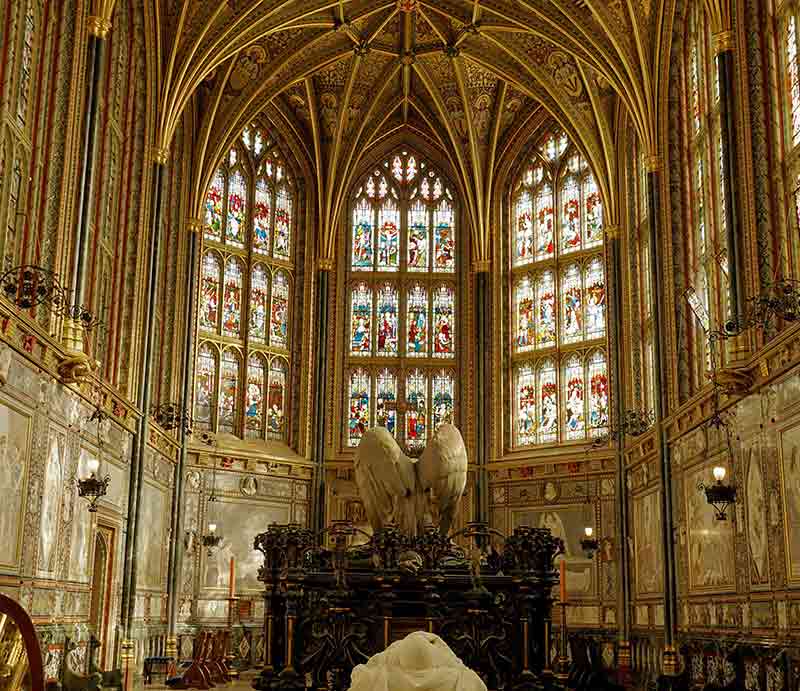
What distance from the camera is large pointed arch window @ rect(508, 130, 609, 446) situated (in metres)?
29.8

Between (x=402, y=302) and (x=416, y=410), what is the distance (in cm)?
342

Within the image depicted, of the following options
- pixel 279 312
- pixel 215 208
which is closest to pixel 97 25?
pixel 215 208

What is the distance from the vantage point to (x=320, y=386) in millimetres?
31109

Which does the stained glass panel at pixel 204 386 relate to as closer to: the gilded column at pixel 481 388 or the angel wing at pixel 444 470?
the gilded column at pixel 481 388

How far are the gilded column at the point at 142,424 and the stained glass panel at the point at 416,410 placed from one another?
30.8ft

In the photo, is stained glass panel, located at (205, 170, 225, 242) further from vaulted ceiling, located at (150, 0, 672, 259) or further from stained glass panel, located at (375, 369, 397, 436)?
stained glass panel, located at (375, 369, 397, 436)

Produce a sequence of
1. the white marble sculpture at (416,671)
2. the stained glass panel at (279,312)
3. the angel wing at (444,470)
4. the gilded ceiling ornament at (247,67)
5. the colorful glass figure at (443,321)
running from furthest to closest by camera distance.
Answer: the colorful glass figure at (443,321) → the stained glass panel at (279,312) → the gilded ceiling ornament at (247,67) → the angel wing at (444,470) → the white marble sculpture at (416,671)

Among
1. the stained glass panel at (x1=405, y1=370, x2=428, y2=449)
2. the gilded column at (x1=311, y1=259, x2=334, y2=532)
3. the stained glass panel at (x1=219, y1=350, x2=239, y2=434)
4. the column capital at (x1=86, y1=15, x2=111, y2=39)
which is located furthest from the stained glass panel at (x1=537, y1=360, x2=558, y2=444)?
the column capital at (x1=86, y1=15, x2=111, y2=39)

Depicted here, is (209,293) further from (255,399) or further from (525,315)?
(525,315)

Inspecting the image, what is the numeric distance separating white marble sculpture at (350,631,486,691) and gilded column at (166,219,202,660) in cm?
2037

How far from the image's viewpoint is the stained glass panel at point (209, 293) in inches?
1181

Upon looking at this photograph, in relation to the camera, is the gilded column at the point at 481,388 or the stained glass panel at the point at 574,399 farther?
the gilded column at the point at 481,388

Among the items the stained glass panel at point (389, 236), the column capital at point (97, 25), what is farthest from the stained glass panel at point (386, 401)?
the column capital at point (97, 25)

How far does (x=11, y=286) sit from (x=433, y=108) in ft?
64.7
